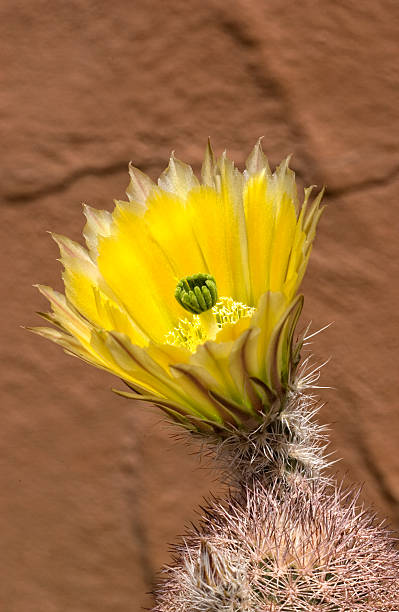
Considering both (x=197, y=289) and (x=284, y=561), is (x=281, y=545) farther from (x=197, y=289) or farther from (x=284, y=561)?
(x=197, y=289)

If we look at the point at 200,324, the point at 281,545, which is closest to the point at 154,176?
the point at 200,324

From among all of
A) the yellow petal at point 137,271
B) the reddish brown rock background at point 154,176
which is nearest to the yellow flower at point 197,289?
the yellow petal at point 137,271

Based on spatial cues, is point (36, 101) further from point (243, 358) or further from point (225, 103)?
point (243, 358)

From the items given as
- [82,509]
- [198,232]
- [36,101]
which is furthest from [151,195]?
[82,509]

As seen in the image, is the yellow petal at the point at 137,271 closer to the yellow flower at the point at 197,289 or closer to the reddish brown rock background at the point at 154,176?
the yellow flower at the point at 197,289

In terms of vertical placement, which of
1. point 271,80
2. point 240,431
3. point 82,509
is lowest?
point 82,509

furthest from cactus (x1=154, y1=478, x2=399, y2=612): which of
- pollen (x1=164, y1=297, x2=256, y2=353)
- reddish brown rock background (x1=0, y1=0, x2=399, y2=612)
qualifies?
reddish brown rock background (x1=0, y1=0, x2=399, y2=612)
